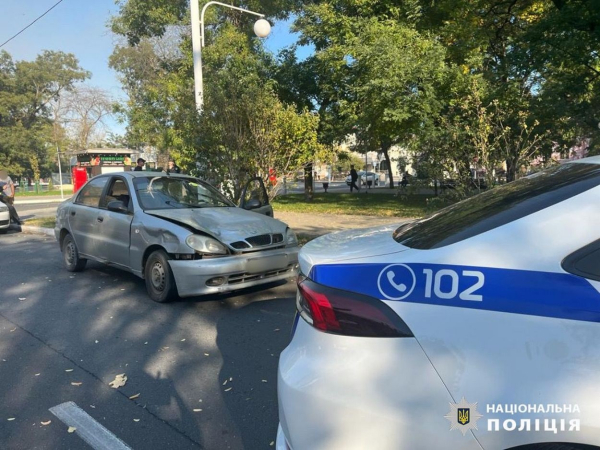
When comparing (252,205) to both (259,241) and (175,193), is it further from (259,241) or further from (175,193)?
(259,241)

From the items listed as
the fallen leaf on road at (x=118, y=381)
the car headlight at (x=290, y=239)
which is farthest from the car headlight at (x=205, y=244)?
the fallen leaf on road at (x=118, y=381)

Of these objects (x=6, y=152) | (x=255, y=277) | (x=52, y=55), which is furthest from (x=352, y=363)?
(x=52, y=55)

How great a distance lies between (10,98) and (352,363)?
220ft

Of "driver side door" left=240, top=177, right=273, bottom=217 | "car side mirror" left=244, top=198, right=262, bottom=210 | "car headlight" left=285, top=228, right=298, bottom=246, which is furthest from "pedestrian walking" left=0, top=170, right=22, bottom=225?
"car headlight" left=285, top=228, right=298, bottom=246

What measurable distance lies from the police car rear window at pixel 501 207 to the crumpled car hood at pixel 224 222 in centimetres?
321

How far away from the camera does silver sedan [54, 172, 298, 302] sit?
17.1ft

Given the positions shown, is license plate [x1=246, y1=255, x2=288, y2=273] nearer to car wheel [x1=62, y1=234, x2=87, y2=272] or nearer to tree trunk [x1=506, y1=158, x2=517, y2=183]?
car wheel [x1=62, y1=234, x2=87, y2=272]

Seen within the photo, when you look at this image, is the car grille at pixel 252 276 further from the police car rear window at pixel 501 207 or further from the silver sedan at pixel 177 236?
the police car rear window at pixel 501 207

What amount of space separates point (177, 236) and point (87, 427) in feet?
8.29

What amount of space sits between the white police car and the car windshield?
4647 millimetres

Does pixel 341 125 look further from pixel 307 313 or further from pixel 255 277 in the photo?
pixel 307 313

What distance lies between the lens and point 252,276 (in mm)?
5441

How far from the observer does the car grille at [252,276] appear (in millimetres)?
5289

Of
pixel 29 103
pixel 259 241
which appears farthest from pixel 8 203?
pixel 29 103
